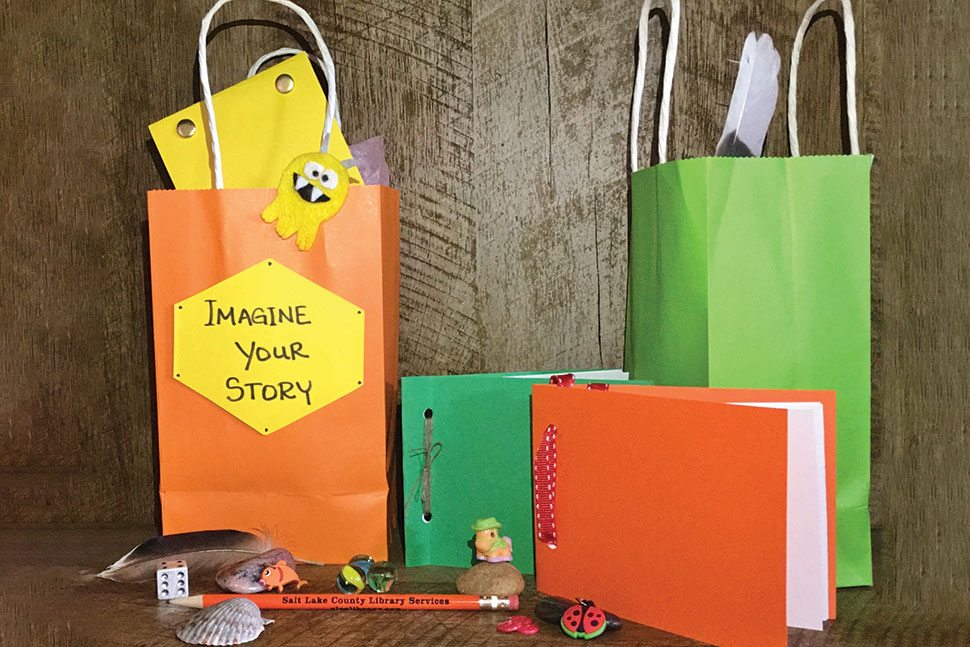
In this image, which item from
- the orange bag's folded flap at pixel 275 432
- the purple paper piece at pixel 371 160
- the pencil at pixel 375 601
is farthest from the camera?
the purple paper piece at pixel 371 160

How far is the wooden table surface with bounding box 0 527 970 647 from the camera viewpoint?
64 cm

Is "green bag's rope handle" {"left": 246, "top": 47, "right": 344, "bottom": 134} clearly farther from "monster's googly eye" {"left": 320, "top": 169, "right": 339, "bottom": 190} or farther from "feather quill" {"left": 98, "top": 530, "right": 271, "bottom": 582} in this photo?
"feather quill" {"left": 98, "top": 530, "right": 271, "bottom": 582}

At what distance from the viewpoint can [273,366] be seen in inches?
31.8

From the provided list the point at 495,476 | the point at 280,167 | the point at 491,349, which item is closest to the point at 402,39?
the point at 280,167

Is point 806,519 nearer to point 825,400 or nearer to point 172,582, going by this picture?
point 825,400

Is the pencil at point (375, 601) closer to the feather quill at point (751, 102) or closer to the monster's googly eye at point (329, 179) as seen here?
the monster's googly eye at point (329, 179)

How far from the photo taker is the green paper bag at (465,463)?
2.56ft

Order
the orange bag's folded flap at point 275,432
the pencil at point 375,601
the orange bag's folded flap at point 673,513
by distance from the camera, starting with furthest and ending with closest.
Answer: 1. the orange bag's folded flap at point 275,432
2. the pencil at point 375,601
3. the orange bag's folded flap at point 673,513

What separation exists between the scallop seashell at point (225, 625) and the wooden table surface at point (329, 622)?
10 mm

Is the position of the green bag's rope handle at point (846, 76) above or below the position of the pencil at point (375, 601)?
above

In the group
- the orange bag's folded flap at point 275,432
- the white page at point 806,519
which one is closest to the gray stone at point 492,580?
the orange bag's folded flap at point 275,432

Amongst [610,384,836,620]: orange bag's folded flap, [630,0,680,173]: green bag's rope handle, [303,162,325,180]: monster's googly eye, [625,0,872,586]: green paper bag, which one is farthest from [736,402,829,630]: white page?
[303,162,325,180]: monster's googly eye

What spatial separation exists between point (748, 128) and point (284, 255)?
0.47m

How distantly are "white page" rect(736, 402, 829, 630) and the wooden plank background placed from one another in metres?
0.32
